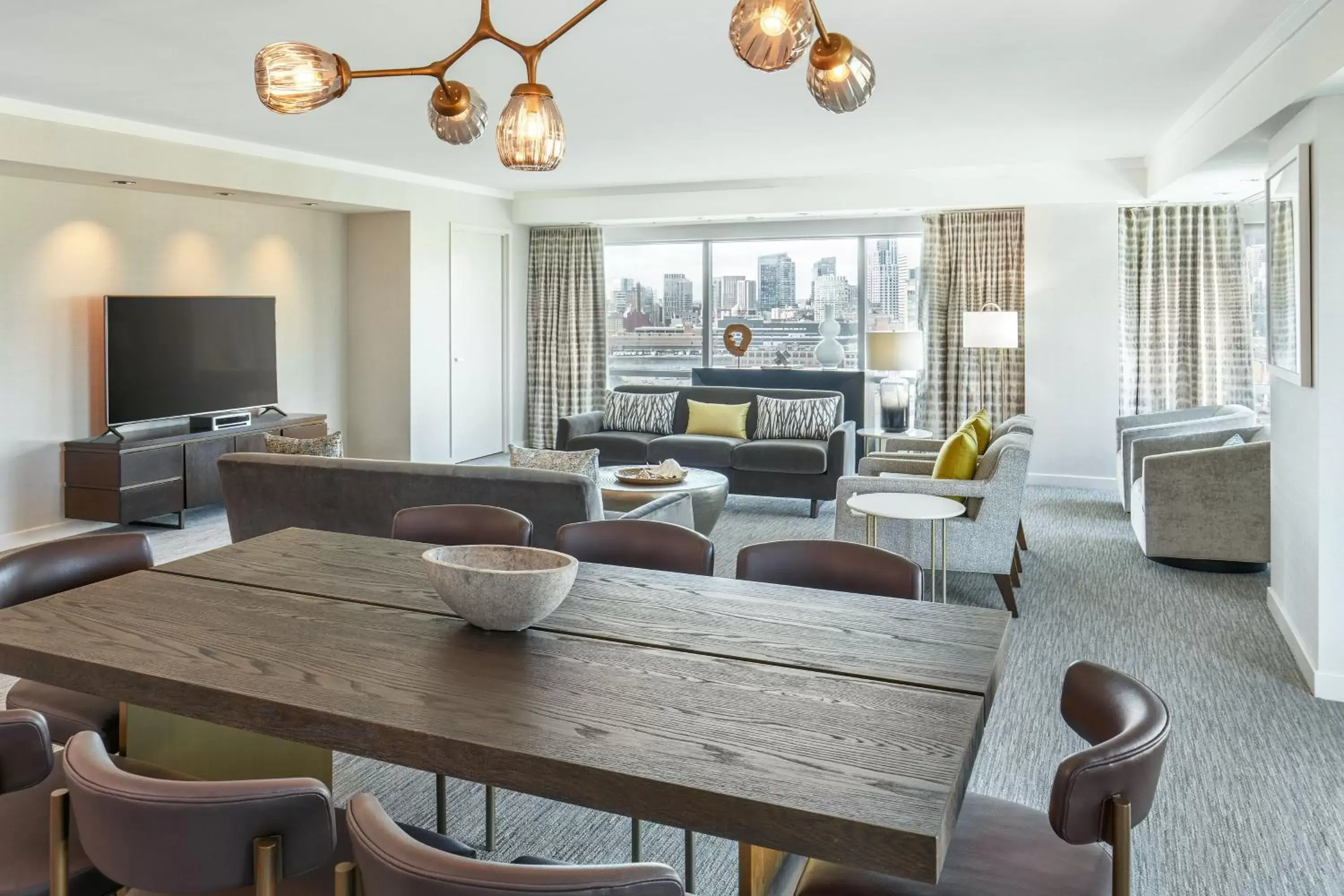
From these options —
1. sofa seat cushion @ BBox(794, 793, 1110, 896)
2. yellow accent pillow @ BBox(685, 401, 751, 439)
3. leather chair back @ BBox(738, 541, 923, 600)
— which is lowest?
sofa seat cushion @ BBox(794, 793, 1110, 896)

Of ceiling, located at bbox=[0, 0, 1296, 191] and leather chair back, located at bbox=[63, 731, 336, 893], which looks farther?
ceiling, located at bbox=[0, 0, 1296, 191]

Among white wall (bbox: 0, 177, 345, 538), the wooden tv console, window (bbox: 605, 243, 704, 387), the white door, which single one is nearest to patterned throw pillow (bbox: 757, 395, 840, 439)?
window (bbox: 605, 243, 704, 387)

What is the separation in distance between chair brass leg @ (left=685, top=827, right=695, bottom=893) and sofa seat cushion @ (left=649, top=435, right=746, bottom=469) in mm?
4824

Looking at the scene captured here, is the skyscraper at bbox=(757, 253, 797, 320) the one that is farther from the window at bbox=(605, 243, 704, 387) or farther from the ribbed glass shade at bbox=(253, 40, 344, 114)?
the ribbed glass shade at bbox=(253, 40, 344, 114)

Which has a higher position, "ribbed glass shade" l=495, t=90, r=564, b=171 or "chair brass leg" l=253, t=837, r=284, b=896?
"ribbed glass shade" l=495, t=90, r=564, b=171

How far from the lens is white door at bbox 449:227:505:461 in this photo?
29.5ft

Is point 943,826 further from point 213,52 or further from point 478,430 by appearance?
point 478,430

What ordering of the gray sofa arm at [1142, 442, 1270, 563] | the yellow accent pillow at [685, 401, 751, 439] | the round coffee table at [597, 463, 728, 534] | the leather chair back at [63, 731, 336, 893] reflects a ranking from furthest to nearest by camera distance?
the yellow accent pillow at [685, 401, 751, 439]
the round coffee table at [597, 463, 728, 534]
the gray sofa arm at [1142, 442, 1270, 563]
the leather chair back at [63, 731, 336, 893]

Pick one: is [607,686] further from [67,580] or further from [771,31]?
[67,580]

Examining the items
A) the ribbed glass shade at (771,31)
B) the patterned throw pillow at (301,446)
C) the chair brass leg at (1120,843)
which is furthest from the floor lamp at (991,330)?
the chair brass leg at (1120,843)

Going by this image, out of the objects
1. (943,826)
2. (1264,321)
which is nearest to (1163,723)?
(943,826)

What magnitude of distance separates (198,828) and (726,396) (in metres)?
6.78

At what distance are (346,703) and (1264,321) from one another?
4607 millimetres

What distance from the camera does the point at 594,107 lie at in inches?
219
